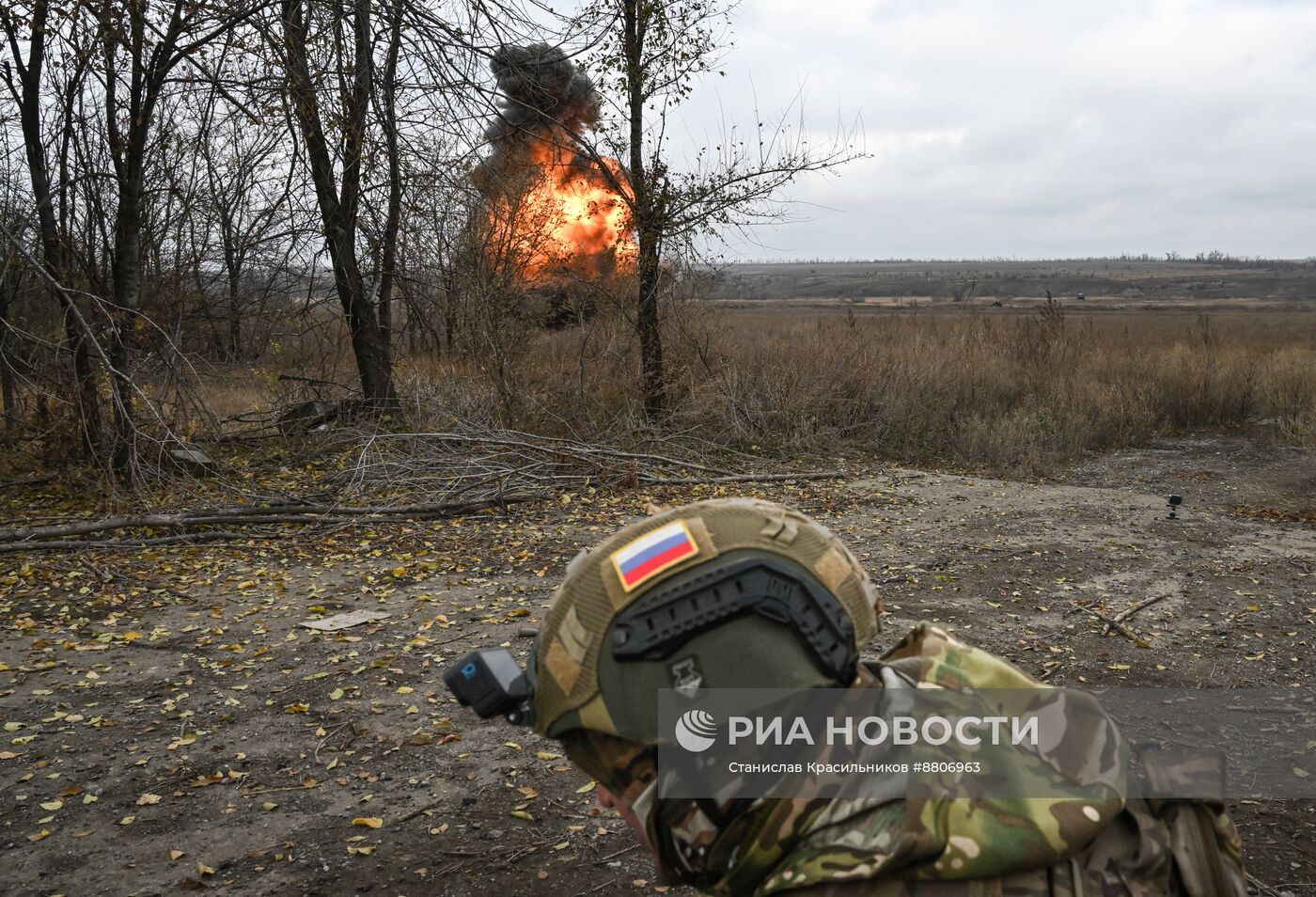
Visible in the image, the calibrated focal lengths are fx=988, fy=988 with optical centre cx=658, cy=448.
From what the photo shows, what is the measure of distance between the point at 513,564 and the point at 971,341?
39.4 feet

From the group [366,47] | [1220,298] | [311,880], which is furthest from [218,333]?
[1220,298]

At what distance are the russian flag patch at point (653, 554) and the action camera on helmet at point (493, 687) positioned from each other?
23cm

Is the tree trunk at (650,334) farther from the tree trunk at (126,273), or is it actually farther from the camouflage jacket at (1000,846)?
the camouflage jacket at (1000,846)

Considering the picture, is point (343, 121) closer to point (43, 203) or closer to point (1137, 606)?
point (43, 203)

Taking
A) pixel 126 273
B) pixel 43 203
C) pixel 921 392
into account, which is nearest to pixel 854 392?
pixel 921 392

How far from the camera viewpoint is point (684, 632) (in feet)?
4.09

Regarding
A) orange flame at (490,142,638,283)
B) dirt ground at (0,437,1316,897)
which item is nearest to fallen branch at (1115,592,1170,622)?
dirt ground at (0,437,1316,897)

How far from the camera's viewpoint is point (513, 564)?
710 cm

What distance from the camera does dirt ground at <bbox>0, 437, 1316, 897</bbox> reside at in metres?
3.40

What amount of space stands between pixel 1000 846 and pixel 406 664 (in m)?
4.36

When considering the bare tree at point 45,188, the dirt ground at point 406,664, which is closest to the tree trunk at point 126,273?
the bare tree at point 45,188

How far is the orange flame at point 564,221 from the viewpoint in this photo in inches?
466

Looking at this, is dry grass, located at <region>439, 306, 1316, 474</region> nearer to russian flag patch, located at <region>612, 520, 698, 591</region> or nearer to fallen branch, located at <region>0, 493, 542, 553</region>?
fallen branch, located at <region>0, 493, 542, 553</region>

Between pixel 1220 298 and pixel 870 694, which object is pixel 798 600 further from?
pixel 1220 298
